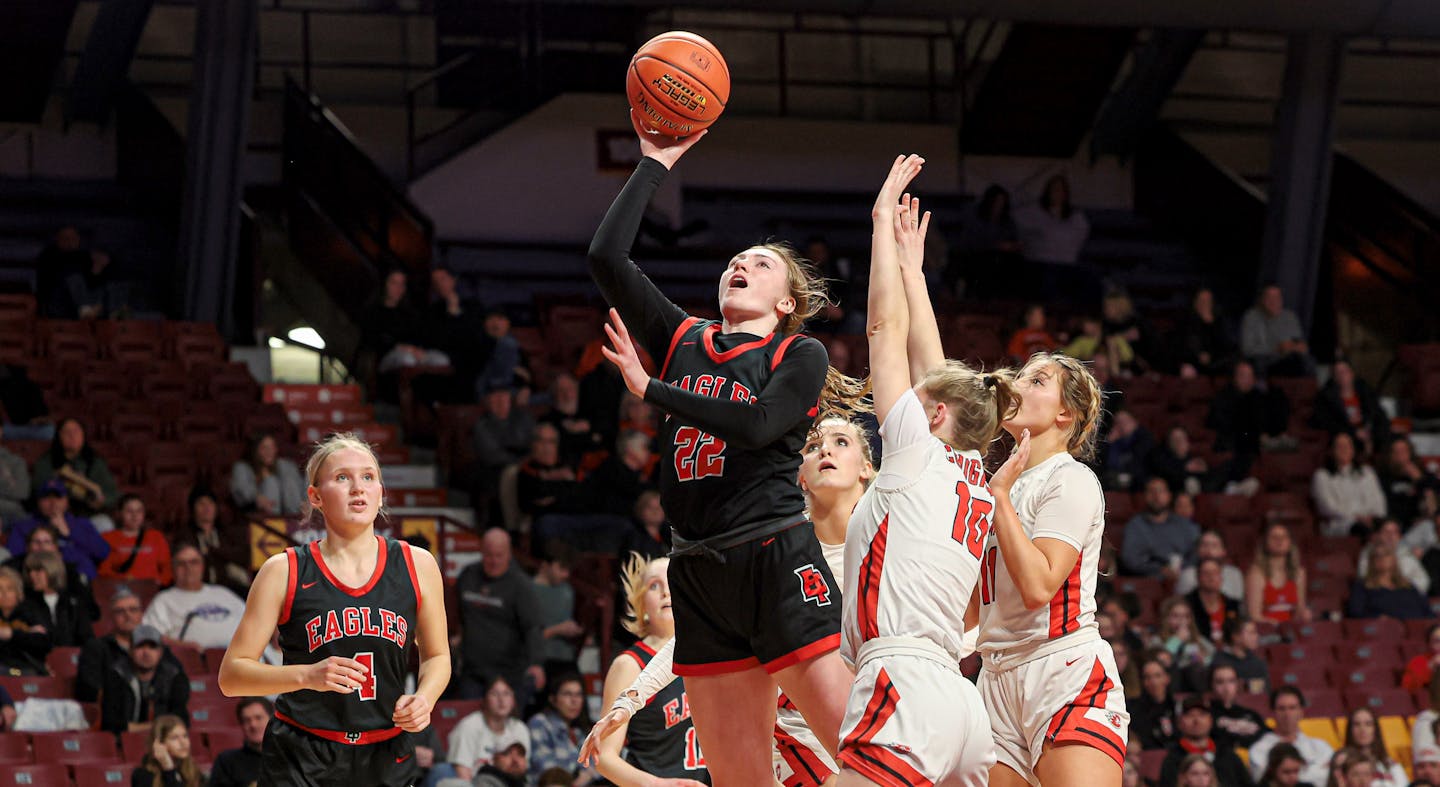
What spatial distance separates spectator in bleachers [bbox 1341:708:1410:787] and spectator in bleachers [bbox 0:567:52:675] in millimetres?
7608

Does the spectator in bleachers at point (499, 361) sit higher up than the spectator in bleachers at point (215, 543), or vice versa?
the spectator in bleachers at point (499, 361)

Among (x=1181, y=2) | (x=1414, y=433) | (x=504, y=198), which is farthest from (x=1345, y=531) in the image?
(x=504, y=198)

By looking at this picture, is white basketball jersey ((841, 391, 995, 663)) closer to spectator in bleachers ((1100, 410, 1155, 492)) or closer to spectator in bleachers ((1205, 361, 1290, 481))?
spectator in bleachers ((1100, 410, 1155, 492))

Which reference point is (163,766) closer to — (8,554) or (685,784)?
(8,554)

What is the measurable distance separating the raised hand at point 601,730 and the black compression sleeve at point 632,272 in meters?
1.17

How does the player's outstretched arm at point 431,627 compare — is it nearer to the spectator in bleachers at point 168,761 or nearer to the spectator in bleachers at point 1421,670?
the spectator in bleachers at point 168,761

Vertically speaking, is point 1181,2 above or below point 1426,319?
above

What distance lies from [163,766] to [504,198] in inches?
425

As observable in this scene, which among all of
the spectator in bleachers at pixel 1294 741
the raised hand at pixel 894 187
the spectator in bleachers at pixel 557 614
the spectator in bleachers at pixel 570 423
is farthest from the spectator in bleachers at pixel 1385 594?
the raised hand at pixel 894 187

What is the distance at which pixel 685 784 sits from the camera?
575cm

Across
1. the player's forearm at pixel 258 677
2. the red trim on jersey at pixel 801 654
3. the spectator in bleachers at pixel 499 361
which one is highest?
the spectator in bleachers at pixel 499 361

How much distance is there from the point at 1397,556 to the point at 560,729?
6971 mm

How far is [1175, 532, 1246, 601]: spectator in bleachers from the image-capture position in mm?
12375

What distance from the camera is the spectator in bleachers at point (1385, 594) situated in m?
13.1
